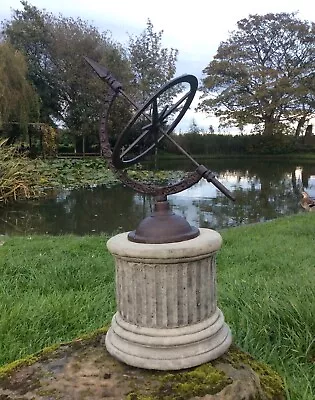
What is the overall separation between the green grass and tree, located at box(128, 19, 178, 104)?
1895 cm

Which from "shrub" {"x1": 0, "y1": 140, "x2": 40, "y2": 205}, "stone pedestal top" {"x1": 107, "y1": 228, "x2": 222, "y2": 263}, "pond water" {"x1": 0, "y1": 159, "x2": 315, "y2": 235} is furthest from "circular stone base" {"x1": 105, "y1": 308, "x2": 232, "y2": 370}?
"shrub" {"x1": 0, "y1": 140, "x2": 40, "y2": 205}

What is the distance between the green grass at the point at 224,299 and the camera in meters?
2.33

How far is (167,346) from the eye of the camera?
64.2 inches

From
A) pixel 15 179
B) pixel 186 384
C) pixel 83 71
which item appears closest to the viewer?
pixel 186 384

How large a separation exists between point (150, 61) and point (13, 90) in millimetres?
10833

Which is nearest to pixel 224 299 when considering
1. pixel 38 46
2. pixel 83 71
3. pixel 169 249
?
pixel 169 249

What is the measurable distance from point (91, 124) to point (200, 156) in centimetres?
898

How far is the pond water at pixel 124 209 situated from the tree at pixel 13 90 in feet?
12.9

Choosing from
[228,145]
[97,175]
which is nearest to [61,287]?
[97,175]

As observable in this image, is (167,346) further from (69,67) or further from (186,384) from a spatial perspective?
(69,67)

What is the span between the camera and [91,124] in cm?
2173

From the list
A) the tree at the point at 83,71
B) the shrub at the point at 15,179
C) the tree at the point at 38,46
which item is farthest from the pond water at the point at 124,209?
the tree at the point at 38,46

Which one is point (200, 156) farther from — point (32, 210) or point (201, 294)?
point (201, 294)

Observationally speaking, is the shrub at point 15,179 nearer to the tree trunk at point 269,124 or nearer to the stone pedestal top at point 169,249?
the stone pedestal top at point 169,249
